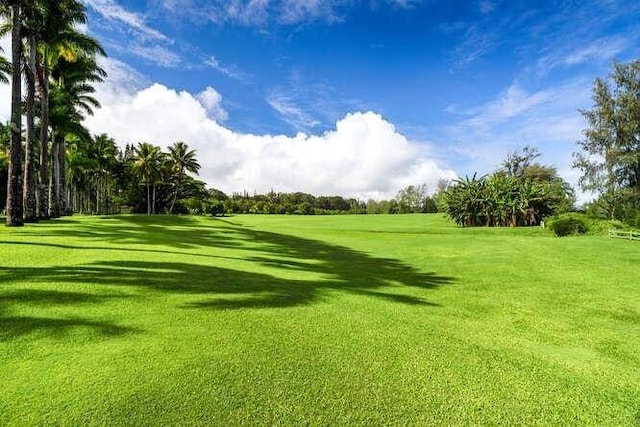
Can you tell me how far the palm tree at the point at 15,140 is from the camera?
60.3 feet

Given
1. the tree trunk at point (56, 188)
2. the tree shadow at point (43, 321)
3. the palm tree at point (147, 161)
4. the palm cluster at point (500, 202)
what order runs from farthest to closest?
the palm tree at point (147, 161)
the palm cluster at point (500, 202)
the tree trunk at point (56, 188)
the tree shadow at point (43, 321)

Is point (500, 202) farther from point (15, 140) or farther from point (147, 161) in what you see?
point (147, 161)

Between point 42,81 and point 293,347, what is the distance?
31.6 metres

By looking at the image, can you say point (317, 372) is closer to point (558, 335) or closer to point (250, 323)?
point (250, 323)

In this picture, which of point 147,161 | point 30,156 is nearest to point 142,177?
point 147,161

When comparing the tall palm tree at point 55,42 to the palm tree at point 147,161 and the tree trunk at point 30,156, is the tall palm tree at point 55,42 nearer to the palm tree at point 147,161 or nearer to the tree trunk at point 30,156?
the tree trunk at point 30,156

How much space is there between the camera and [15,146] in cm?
1912

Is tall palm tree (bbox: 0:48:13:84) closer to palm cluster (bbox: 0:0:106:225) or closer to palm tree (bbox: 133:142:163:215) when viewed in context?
palm cluster (bbox: 0:0:106:225)

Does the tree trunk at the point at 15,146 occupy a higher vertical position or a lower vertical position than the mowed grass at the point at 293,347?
higher

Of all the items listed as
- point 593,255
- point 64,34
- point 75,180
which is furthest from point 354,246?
point 75,180

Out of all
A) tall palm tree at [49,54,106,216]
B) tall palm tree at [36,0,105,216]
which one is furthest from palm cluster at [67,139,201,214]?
tall palm tree at [36,0,105,216]

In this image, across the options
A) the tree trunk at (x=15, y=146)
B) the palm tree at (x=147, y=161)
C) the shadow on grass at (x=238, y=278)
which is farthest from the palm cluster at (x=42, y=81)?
the palm tree at (x=147, y=161)

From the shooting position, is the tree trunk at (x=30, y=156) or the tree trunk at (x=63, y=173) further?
the tree trunk at (x=63, y=173)

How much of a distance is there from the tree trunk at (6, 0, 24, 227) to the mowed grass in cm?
868
